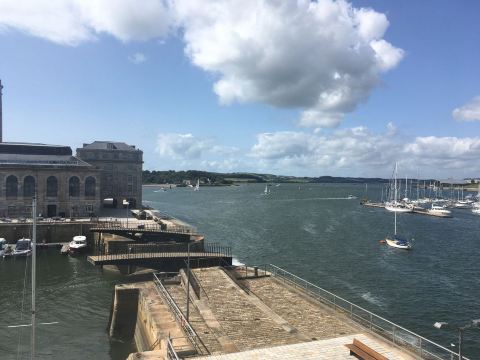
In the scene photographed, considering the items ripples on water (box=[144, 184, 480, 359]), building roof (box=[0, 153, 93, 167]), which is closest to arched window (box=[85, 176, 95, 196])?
Result: building roof (box=[0, 153, 93, 167])

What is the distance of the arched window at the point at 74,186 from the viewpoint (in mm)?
75562

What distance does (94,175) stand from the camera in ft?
253

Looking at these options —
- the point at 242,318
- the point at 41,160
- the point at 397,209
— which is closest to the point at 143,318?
the point at 242,318

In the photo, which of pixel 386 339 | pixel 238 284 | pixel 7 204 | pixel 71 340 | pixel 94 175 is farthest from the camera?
pixel 94 175

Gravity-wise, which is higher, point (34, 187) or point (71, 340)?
point (34, 187)

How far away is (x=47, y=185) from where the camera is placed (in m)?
74.1

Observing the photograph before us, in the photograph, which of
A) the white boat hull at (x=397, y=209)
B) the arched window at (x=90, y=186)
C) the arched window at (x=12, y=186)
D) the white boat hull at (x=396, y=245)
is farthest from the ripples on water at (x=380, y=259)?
the arched window at (x=12, y=186)

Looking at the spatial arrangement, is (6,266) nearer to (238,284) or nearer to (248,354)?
(238,284)

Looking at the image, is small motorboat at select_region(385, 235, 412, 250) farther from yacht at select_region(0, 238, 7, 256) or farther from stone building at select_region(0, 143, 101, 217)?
yacht at select_region(0, 238, 7, 256)

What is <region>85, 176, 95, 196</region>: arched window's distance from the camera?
76688 mm

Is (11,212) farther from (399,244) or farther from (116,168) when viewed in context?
(399,244)

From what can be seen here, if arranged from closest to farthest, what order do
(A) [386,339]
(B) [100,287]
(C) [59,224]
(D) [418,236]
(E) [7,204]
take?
(A) [386,339] < (B) [100,287] < (C) [59,224] < (E) [7,204] < (D) [418,236]

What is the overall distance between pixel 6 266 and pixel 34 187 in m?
23.3

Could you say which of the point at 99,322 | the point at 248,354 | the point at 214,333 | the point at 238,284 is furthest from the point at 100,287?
the point at 248,354
